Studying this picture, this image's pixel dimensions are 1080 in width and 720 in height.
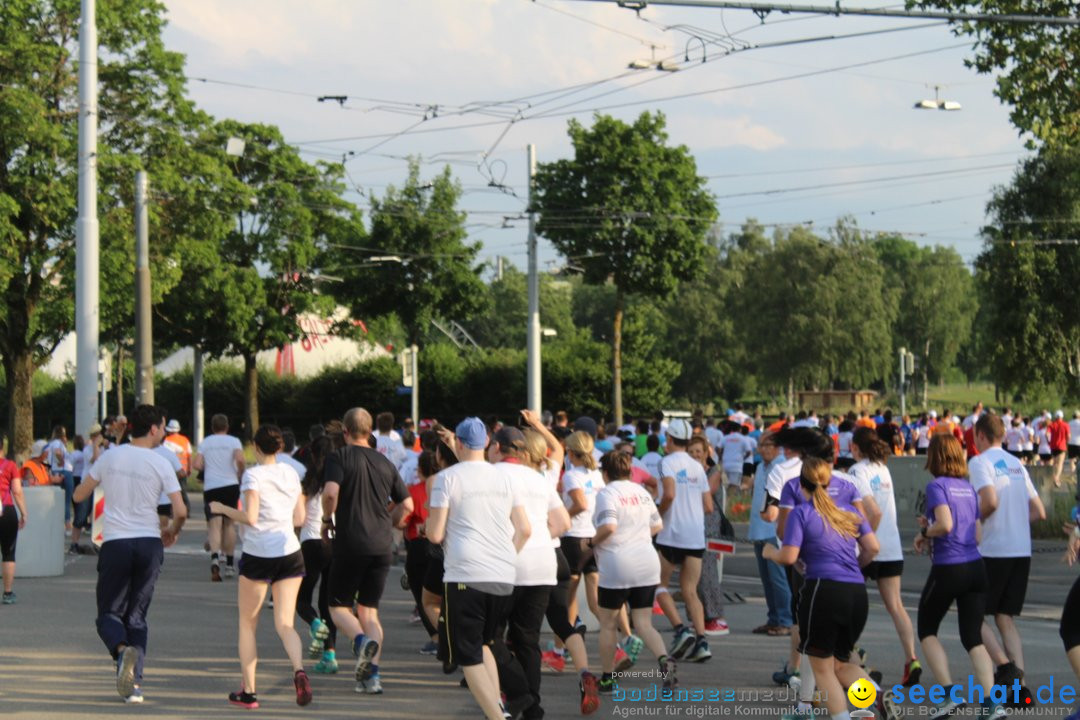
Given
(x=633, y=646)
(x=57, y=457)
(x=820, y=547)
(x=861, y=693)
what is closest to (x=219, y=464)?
(x=57, y=457)

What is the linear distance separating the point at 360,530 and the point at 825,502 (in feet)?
11.1

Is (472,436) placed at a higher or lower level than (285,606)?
higher

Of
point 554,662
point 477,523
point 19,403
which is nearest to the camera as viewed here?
point 477,523

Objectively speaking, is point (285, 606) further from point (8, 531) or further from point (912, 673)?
point (8, 531)

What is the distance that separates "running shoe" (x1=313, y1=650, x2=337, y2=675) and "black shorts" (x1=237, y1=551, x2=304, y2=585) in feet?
4.34

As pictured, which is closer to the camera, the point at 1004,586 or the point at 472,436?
the point at 472,436

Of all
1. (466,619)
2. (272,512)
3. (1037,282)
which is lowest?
(466,619)

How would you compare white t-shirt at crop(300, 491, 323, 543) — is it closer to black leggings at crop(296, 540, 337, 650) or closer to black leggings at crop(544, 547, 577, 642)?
black leggings at crop(296, 540, 337, 650)

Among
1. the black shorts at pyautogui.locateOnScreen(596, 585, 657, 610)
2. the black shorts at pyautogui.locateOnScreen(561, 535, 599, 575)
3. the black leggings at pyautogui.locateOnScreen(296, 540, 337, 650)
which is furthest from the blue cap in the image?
the black leggings at pyautogui.locateOnScreen(296, 540, 337, 650)

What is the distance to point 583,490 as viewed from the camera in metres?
10.2

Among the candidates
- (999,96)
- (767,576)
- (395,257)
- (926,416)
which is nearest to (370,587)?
(767,576)

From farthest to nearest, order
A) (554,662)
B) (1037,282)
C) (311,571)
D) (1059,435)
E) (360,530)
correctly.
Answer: (1037,282)
(1059,435)
(311,571)
(554,662)
(360,530)

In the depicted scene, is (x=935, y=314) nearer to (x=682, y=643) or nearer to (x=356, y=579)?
(x=682, y=643)

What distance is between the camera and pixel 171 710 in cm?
902
